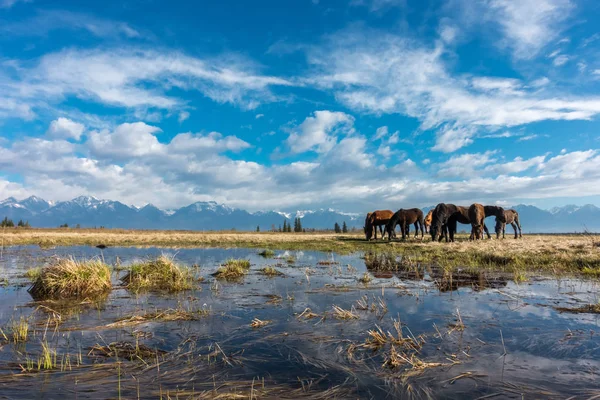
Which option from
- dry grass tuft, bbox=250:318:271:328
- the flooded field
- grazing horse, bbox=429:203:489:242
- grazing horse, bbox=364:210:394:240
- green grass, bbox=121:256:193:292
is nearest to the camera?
the flooded field

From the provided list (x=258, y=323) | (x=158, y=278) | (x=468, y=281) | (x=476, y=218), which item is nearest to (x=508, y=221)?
(x=476, y=218)

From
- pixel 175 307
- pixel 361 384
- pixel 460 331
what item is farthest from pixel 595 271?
pixel 175 307

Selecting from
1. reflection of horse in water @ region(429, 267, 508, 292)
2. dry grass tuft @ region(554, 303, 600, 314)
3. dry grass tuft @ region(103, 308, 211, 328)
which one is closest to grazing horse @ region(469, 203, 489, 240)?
reflection of horse in water @ region(429, 267, 508, 292)

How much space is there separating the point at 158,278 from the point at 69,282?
293cm

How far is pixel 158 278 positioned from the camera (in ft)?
40.7

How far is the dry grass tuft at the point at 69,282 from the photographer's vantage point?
10.0 m

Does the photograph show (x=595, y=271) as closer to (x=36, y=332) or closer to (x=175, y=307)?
(x=175, y=307)

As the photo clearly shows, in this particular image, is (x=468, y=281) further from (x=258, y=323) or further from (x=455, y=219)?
(x=455, y=219)

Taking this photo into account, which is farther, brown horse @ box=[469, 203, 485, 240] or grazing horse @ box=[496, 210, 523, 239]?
grazing horse @ box=[496, 210, 523, 239]

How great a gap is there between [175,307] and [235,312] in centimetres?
174

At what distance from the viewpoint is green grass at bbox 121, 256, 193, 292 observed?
11371 millimetres

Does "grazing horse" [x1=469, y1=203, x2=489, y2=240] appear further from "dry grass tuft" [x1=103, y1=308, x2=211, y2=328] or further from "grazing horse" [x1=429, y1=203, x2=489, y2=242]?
"dry grass tuft" [x1=103, y1=308, x2=211, y2=328]

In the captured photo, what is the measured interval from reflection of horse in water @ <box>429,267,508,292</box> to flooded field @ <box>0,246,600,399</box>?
398mm

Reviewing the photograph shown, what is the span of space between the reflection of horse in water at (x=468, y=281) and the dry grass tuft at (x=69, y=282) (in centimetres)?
1089
